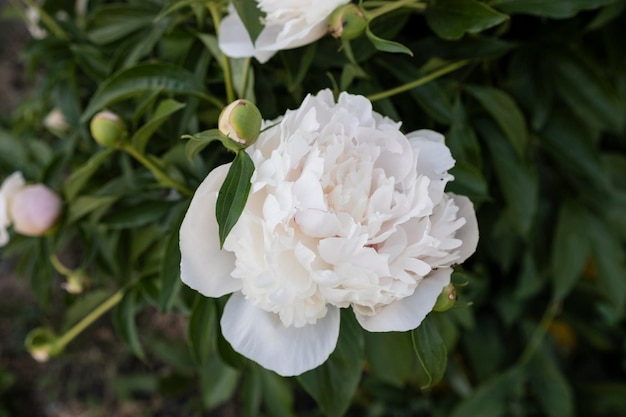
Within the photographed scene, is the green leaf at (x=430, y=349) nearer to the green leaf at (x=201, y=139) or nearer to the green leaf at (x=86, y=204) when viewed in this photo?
the green leaf at (x=201, y=139)

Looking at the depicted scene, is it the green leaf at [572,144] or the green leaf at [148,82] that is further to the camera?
the green leaf at [572,144]

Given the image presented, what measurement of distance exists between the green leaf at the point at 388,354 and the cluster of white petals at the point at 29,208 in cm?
26

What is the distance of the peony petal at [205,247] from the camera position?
317mm

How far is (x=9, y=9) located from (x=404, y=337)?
57 centimetres

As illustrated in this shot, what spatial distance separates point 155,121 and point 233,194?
0.40ft

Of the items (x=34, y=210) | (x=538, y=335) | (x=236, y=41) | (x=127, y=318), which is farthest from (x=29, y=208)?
(x=538, y=335)

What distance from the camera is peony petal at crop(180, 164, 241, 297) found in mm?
317

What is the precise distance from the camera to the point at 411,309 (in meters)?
0.31

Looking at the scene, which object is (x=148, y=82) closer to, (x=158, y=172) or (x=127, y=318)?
(x=158, y=172)

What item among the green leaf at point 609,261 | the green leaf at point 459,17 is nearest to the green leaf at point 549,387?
the green leaf at point 609,261

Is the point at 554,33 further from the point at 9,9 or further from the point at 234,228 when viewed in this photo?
the point at 9,9

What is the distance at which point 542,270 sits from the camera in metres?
0.71

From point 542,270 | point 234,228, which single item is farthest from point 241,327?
point 542,270

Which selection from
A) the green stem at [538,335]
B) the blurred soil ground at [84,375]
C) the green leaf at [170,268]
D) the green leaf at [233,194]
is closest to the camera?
the green leaf at [233,194]
